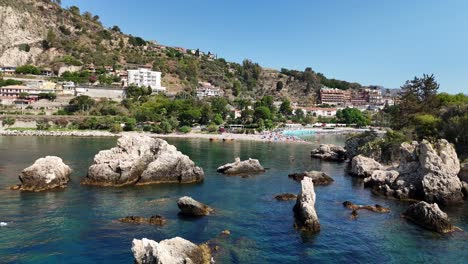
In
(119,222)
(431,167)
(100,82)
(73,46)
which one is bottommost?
(119,222)

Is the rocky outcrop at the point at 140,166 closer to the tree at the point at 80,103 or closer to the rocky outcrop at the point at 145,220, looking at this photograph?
the rocky outcrop at the point at 145,220

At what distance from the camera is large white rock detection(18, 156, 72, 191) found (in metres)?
40.5

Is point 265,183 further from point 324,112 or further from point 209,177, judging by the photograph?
point 324,112

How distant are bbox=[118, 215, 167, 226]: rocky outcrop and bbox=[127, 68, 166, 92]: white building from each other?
12947 centimetres

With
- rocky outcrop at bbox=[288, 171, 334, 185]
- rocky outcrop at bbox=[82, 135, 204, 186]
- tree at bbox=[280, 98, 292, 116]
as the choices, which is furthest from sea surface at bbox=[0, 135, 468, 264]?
tree at bbox=[280, 98, 292, 116]

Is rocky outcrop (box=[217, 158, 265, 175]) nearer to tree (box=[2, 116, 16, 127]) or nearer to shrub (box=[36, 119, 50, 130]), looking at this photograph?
shrub (box=[36, 119, 50, 130])

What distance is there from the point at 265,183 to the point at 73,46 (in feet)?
518

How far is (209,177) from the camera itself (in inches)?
1998

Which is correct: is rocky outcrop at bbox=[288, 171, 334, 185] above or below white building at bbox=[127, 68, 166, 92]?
below

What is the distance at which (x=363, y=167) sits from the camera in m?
53.8

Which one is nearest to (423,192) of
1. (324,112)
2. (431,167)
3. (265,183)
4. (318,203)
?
(431,167)

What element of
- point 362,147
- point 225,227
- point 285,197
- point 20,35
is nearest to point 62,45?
point 20,35

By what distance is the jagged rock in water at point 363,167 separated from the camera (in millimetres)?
53125

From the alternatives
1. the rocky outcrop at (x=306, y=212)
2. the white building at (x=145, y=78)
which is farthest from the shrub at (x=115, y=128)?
the rocky outcrop at (x=306, y=212)
